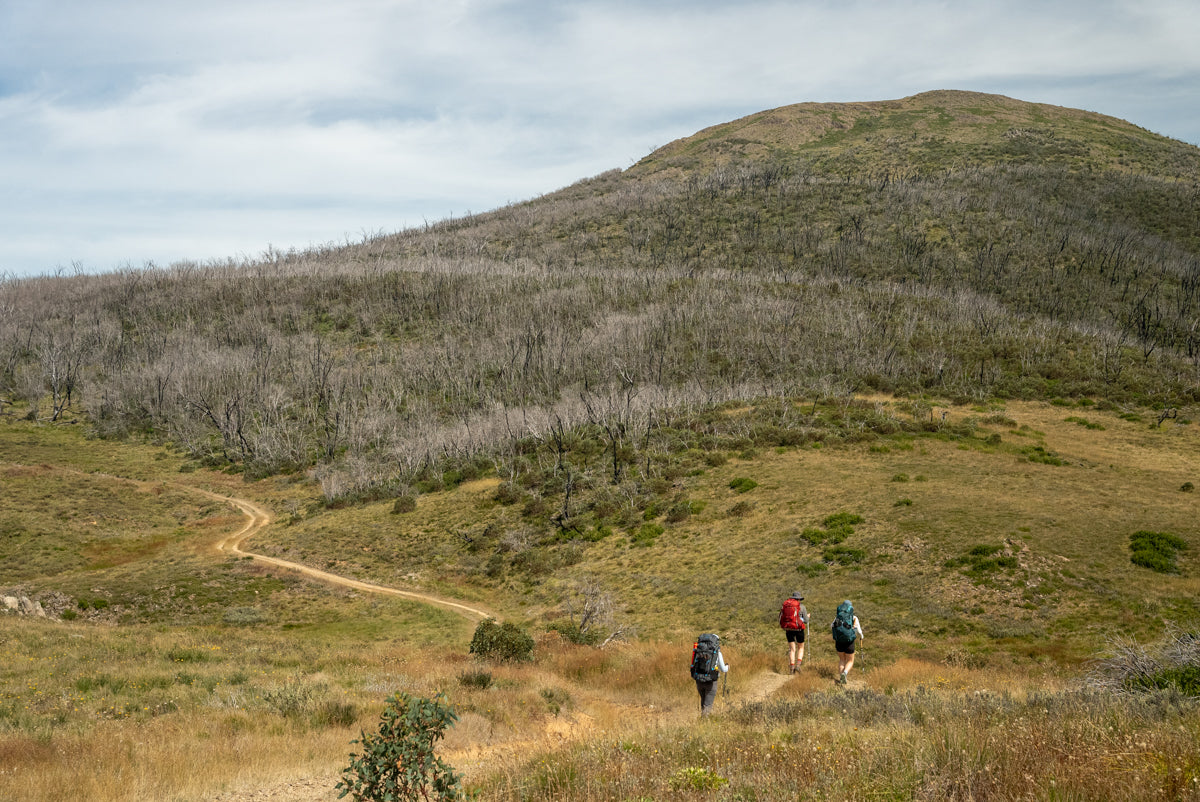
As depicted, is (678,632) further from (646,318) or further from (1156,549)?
(646,318)

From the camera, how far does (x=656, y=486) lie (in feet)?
148

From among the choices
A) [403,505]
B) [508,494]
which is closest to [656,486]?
[508,494]

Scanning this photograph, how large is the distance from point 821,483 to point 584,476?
59.1 feet

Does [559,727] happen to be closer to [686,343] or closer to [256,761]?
[256,761]

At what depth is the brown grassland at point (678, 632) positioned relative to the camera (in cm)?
725

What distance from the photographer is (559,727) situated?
1373 cm

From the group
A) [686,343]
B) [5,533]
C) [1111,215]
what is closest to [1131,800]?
[5,533]

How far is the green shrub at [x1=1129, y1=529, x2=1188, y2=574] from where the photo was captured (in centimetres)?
2323

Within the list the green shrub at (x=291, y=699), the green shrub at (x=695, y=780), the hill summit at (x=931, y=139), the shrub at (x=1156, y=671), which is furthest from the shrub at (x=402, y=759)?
the hill summit at (x=931, y=139)

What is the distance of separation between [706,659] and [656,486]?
32068mm

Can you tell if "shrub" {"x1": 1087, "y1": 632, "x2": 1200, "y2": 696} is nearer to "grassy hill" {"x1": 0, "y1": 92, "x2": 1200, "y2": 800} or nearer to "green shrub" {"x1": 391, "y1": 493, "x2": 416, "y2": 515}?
"grassy hill" {"x1": 0, "y1": 92, "x2": 1200, "y2": 800}

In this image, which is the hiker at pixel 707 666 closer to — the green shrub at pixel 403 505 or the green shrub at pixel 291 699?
the green shrub at pixel 291 699

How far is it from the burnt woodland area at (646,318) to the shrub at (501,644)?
3016 centimetres

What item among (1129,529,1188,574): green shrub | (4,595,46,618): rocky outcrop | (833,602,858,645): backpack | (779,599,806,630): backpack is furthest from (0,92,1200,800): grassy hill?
(779,599,806,630): backpack
